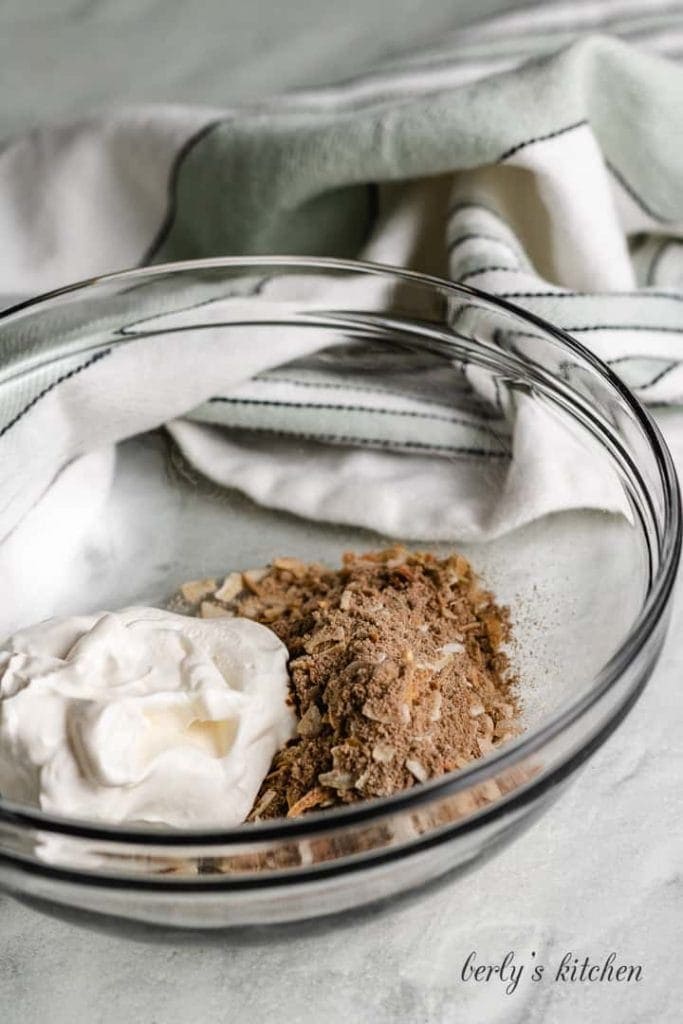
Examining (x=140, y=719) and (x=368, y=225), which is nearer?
(x=140, y=719)

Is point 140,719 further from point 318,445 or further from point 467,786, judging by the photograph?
point 318,445

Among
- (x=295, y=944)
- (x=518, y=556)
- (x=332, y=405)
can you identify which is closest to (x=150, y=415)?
(x=332, y=405)

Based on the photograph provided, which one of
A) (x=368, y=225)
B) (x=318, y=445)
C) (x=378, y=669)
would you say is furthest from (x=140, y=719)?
(x=368, y=225)

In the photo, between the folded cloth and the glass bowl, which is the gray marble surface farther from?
the folded cloth

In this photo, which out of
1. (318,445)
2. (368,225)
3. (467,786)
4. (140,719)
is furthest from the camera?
(368,225)

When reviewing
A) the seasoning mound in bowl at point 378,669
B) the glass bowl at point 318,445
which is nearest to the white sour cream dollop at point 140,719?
the seasoning mound in bowl at point 378,669

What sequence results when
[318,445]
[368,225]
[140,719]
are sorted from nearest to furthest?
1. [140,719]
2. [318,445]
3. [368,225]

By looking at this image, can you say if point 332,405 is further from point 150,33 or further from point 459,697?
point 150,33
